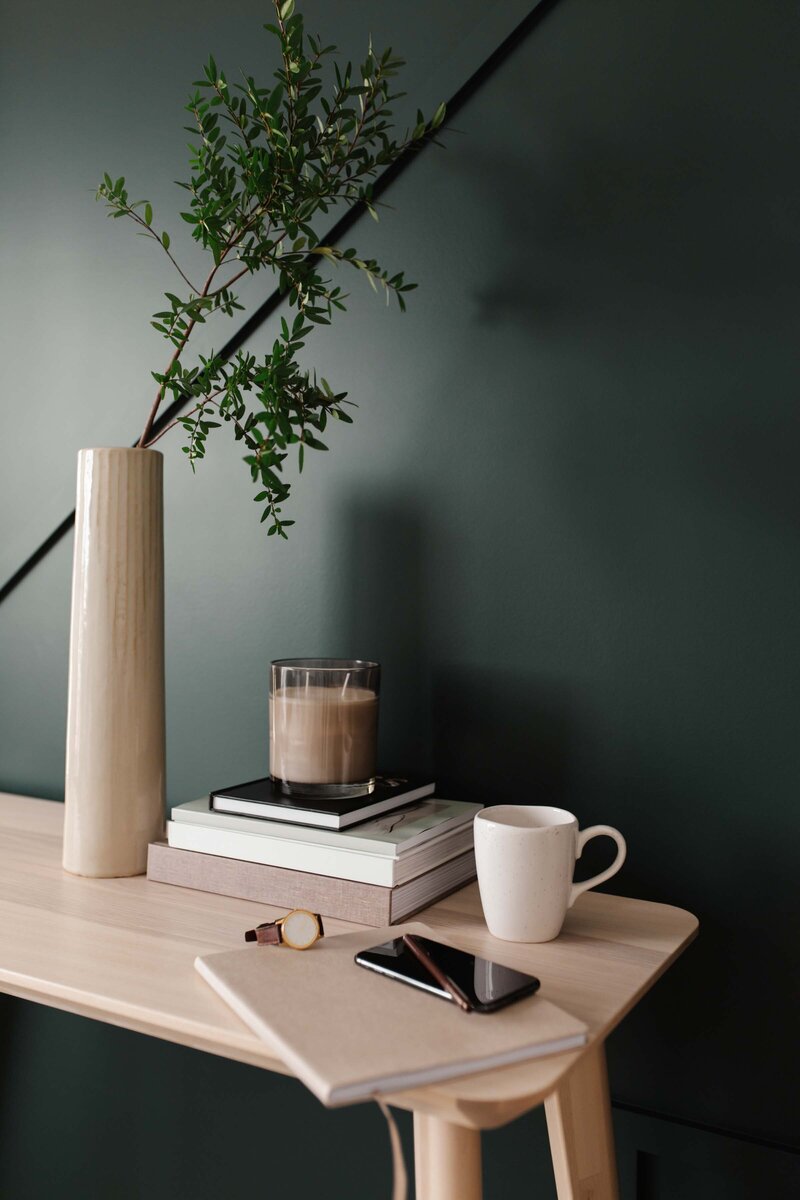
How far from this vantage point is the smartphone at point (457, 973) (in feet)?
2.16

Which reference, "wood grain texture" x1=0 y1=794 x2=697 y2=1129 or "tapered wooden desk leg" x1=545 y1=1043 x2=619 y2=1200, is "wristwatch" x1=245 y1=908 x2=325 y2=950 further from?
"tapered wooden desk leg" x1=545 y1=1043 x2=619 y2=1200

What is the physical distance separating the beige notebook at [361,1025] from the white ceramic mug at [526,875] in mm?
140

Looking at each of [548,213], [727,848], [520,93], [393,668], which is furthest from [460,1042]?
[520,93]

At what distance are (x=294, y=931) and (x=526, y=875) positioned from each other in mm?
193

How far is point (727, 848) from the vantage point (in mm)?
962

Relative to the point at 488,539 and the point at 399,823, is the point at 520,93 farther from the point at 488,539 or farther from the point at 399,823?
the point at 399,823

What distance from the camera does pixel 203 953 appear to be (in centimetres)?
79

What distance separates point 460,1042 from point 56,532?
1.00 m

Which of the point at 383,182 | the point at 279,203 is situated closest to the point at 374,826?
the point at 279,203

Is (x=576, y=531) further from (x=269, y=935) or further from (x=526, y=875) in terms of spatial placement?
(x=269, y=935)

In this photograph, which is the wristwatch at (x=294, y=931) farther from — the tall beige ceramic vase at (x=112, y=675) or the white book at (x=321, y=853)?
the tall beige ceramic vase at (x=112, y=675)

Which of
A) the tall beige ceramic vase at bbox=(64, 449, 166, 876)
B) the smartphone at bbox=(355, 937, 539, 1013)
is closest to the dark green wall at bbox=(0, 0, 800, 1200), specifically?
the tall beige ceramic vase at bbox=(64, 449, 166, 876)

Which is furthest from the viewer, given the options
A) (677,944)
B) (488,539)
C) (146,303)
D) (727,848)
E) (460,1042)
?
(146,303)

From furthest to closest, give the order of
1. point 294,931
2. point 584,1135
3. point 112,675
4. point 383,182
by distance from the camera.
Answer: point 383,182 → point 112,675 → point 584,1135 → point 294,931
